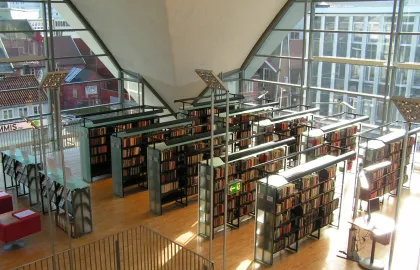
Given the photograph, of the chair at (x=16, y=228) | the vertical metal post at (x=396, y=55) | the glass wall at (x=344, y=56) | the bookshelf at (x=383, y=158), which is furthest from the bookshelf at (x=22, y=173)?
the vertical metal post at (x=396, y=55)

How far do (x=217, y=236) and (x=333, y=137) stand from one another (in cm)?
504

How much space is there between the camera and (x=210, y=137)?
35.3ft

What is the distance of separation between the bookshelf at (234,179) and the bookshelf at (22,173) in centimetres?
Answer: 389

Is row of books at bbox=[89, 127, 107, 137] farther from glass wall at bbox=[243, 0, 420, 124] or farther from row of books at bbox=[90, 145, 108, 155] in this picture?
glass wall at bbox=[243, 0, 420, 124]

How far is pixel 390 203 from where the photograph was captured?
35.8 ft

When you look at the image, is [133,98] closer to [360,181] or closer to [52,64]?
[52,64]

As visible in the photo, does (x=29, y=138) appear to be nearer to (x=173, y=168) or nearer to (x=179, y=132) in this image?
(x=179, y=132)

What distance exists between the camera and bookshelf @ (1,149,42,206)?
10.6 meters

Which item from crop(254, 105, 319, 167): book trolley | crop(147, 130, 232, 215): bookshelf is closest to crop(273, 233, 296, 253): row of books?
crop(147, 130, 232, 215): bookshelf

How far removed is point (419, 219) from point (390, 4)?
6.11 metres

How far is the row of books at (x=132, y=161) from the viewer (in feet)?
37.8

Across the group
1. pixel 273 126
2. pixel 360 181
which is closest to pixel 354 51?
pixel 273 126

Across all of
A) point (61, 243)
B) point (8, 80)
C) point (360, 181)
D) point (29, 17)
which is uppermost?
point (29, 17)

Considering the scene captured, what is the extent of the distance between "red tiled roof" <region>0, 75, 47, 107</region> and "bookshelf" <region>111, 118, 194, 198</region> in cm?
421
